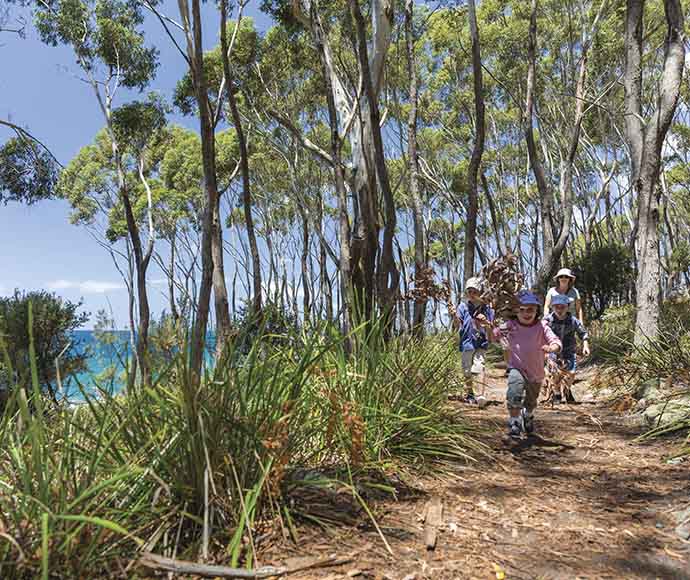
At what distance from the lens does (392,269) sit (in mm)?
6371

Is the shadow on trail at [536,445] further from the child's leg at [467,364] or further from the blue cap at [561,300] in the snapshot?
the blue cap at [561,300]

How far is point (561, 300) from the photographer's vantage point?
6.18 metres

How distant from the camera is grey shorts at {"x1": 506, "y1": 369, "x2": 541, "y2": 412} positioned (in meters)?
4.00

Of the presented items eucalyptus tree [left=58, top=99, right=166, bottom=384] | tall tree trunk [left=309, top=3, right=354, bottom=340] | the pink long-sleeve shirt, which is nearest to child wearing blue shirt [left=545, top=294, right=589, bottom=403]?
the pink long-sleeve shirt

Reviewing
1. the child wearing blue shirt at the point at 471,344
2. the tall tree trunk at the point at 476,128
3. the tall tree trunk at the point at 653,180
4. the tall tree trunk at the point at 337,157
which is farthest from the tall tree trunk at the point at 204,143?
the tall tree trunk at the point at 653,180

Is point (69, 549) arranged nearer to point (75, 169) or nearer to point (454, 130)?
point (454, 130)

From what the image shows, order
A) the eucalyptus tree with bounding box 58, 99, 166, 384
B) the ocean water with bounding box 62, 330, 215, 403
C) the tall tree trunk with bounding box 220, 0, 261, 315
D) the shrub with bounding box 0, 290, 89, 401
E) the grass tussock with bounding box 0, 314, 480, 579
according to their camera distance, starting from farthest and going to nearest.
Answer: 1. the eucalyptus tree with bounding box 58, 99, 166, 384
2. the shrub with bounding box 0, 290, 89, 401
3. the tall tree trunk with bounding box 220, 0, 261, 315
4. the ocean water with bounding box 62, 330, 215, 403
5. the grass tussock with bounding box 0, 314, 480, 579

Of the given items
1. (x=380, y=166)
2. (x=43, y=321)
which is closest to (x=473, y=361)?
(x=380, y=166)

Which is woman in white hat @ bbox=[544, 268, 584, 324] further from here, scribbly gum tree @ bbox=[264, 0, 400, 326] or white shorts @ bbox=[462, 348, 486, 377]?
scribbly gum tree @ bbox=[264, 0, 400, 326]

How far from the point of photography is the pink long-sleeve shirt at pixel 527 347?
4.10 meters

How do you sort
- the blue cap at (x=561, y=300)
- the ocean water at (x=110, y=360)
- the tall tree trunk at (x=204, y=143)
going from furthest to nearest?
the tall tree trunk at (x=204, y=143), the blue cap at (x=561, y=300), the ocean water at (x=110, y=360)

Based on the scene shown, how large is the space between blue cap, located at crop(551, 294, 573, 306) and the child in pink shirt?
2123mm

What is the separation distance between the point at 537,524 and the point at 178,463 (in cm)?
168

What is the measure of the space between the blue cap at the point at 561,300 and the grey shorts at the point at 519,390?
91.7 inches
